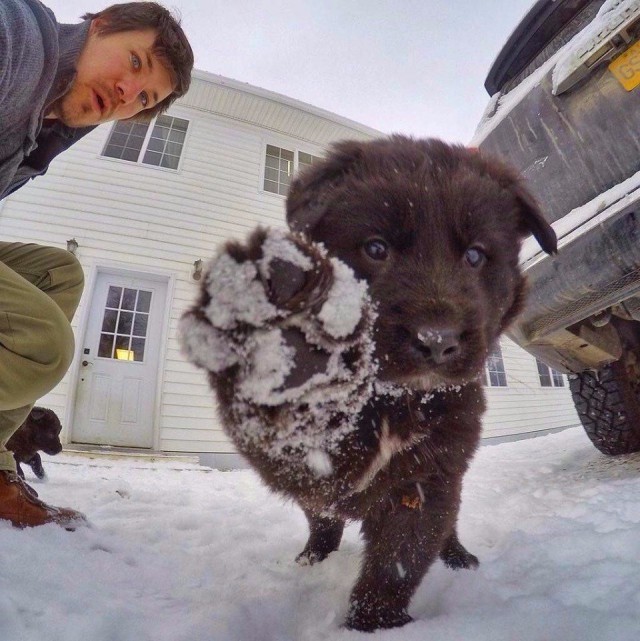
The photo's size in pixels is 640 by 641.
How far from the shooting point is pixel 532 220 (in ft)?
5.55

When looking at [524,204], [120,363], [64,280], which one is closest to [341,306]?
[524,204]

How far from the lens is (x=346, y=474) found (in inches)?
47.4

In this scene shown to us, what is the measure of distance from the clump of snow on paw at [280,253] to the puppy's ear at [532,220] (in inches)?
44.8

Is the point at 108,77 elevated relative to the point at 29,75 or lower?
elevated

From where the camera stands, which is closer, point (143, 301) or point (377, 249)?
point (377, 249)

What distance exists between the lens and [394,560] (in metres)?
1.28

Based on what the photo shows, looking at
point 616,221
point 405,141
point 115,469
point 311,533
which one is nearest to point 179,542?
point 311,533

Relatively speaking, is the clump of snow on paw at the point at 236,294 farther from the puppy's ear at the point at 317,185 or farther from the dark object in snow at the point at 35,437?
the dark object in snow at the point at 35,437

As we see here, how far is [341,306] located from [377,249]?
1.48 ft

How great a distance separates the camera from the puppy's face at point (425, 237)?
3.79 feet

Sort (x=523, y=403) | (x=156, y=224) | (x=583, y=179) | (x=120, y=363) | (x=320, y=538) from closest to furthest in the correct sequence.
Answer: (x=320, y=538), (x=583, y=179), (x=120, y=363), (x=156, y=224), (x=523, y=403)

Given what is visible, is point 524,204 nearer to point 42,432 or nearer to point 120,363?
point 42,432

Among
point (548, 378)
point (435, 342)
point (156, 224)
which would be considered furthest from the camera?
point (548, 378)

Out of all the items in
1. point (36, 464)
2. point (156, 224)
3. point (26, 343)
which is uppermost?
point (156, 224)
